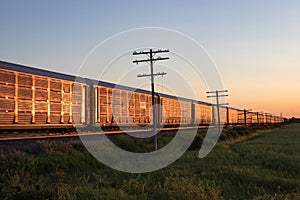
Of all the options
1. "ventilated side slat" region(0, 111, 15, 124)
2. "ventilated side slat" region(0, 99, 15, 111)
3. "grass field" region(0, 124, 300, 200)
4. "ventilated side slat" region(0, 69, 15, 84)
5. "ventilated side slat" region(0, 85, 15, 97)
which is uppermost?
"ventilated side slat" region(0, 69, 15, 84)

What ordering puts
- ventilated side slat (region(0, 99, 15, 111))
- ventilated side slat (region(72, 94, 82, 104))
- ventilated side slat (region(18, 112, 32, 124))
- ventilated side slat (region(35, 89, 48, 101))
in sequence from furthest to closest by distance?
ventilated side slat (region(72, 94, 82, 104))
ventilated side slat (region(35, 89, 48, 101))
ventilated side slat (region(18, 112, 32, 124))
ventilated side slat (region(0, 99, 15, 111))

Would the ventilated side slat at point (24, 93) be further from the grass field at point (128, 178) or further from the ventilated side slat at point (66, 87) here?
the ventilated side slat at point (66, 87)

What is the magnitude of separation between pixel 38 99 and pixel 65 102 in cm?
288

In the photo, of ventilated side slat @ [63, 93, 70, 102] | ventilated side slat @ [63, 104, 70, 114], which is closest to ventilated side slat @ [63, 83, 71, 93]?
ventilated side slat @ [63, 93, 70, 102]

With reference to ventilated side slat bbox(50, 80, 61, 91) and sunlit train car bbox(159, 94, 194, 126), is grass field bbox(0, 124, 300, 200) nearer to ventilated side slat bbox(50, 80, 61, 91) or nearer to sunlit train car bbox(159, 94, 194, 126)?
ventilated side slat bbox(50, 80, 61, 91)

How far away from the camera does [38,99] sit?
70.0 ft

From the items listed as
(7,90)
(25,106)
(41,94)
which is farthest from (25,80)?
(7,90)

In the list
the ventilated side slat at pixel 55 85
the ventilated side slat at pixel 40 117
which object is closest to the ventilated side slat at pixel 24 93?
the ventilated side slat at pixel 40 117

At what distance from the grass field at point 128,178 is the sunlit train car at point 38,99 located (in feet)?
7.98

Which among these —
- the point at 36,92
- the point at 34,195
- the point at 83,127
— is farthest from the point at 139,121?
the point at 34,195

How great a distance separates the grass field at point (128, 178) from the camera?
390 inches

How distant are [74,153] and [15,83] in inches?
198

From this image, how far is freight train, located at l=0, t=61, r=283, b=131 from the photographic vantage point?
1930 cm

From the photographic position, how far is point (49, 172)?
1502cm
